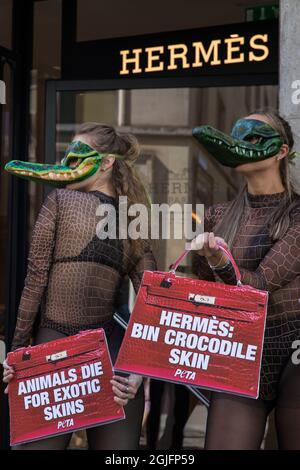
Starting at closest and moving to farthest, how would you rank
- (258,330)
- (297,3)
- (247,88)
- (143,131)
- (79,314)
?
(258,330) < (79,314) < (297,3) < (247,88) < (143,131)

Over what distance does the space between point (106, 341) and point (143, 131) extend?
7.57 ft

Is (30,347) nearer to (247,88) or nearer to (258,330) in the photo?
(258,330)

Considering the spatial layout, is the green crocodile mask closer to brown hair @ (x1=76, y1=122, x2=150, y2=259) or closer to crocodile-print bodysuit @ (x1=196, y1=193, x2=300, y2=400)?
brown hair @ (x1=76, y1=122, x2=150, y2=259)

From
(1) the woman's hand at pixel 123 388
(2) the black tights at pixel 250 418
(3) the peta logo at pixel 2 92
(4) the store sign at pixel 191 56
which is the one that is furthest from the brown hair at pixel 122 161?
(3) the peta logo at pixel 2 92

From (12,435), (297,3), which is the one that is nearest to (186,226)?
(297,3)

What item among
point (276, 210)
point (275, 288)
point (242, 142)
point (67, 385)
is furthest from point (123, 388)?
point (242, 142)

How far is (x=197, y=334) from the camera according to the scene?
3285 millimetres

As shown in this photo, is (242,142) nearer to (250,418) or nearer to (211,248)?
(211,248)

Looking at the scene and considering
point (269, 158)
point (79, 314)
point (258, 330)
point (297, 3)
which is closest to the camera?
point (258, 330)

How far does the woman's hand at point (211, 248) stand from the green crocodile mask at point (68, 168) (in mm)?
753

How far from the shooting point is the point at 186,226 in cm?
534

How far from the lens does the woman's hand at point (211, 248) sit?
10.4 ft

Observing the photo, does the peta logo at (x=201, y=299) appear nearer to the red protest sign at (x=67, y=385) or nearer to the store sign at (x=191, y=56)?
the red protest sign at (x=67, y=385)

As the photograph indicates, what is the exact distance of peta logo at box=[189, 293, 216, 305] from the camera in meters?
3.28
